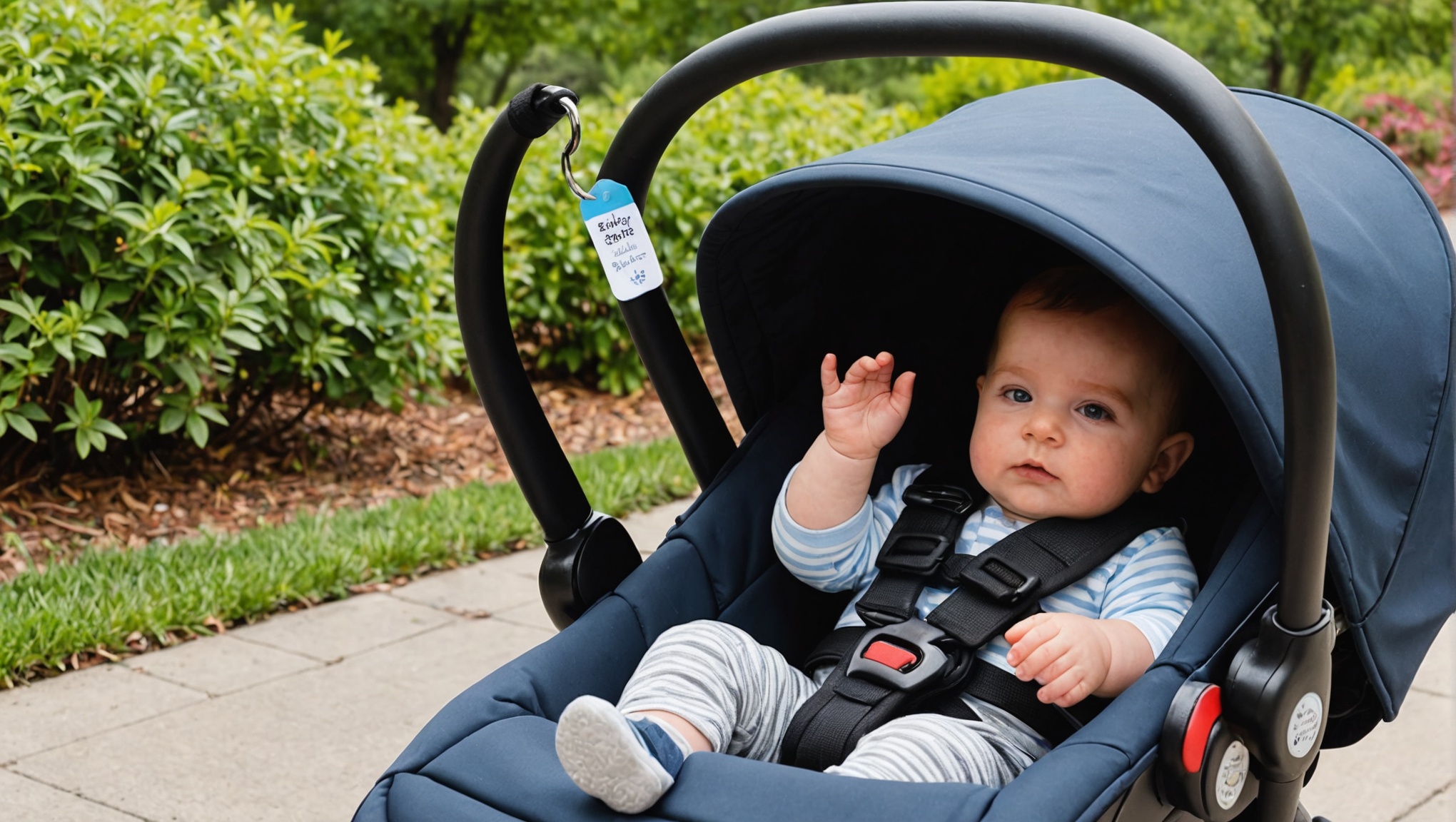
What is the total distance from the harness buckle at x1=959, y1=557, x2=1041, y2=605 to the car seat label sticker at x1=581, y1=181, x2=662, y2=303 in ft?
2.25

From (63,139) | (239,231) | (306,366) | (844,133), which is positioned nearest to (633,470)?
(306,366)

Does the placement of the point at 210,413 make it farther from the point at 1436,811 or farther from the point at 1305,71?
the point at 1305,71

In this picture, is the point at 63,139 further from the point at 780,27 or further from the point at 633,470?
the point at 780,27

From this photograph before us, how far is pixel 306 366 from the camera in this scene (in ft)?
14.4

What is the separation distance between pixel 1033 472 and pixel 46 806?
1.91 metres

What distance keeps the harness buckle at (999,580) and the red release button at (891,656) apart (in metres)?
0.16

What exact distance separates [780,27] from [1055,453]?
0.83 m

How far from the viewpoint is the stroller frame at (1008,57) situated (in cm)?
141

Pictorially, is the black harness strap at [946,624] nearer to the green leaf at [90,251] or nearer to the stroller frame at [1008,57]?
the stroller frame at [1008,57]

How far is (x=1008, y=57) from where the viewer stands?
1.46 m

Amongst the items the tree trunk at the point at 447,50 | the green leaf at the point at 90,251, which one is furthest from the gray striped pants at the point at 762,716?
the tree trunk at the point at 447,50

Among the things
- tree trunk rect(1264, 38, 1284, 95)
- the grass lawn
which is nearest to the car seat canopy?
the grass lawn

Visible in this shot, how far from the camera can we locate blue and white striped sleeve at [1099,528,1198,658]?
76.9 inches

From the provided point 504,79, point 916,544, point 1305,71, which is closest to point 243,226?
point 916,544
